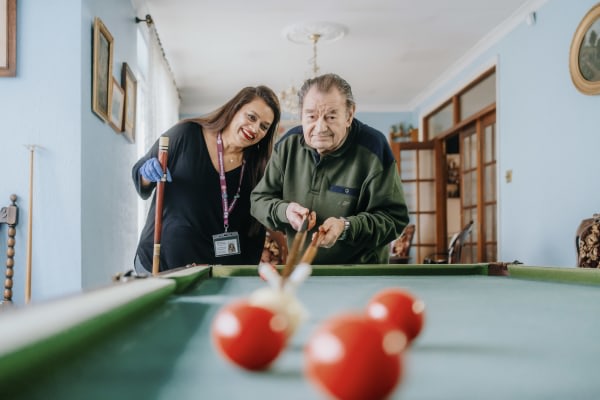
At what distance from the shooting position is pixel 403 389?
1.81ft

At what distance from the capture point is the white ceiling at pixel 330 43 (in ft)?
15.4

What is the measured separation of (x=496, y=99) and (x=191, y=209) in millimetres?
3849

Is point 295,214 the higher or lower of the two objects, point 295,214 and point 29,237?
the higher

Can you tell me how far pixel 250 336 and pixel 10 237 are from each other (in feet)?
8.28

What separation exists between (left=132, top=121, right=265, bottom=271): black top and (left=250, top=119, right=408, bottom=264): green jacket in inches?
13.6

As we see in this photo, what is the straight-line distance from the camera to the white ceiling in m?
4.71

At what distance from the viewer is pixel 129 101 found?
13.8 feet

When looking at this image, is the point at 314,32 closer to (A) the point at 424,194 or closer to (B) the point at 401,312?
(A) the point at 424,194

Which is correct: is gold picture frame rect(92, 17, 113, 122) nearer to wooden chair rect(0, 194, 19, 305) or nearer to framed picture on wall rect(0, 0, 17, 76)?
framed picture on wall rect(0, 0, 17, 76)

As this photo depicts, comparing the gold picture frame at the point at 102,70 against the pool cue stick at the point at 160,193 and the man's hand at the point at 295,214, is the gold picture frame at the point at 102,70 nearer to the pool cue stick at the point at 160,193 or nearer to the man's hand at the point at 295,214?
the pool cue stick at the point at 160,193

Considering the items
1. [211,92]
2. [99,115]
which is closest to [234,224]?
[99,115]

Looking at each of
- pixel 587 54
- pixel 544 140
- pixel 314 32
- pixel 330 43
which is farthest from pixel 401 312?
pixel 330 43

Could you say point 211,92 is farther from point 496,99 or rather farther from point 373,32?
point 496,99

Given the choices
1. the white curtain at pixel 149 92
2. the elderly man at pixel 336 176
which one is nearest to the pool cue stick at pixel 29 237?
the elderly man at pixel 336 176
